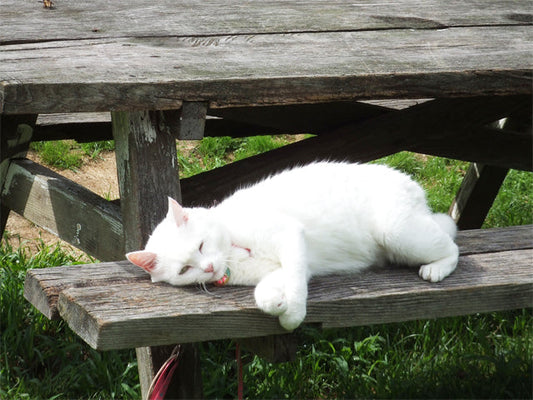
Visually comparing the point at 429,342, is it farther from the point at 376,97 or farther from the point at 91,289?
the point at 91,289

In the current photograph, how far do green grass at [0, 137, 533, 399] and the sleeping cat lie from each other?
2.09 ft

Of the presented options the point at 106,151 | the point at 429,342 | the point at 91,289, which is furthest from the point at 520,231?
the point at 106,151

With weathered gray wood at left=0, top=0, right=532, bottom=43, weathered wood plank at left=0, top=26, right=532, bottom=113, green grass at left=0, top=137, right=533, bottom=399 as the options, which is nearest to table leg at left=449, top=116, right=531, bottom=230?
green grass at left=0, top=137, right=533, bottom=399

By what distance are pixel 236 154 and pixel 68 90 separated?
308 centimetres

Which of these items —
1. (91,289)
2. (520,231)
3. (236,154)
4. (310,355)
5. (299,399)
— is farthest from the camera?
(236,154)

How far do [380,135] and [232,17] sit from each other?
Answer: 2.99ft

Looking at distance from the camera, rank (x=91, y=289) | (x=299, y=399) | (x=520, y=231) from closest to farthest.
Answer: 1. (x=91, y=289)
2. (x=520, y=231)
3. (x=299, y=399)

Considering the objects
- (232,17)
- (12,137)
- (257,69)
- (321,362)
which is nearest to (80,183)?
(12,137)

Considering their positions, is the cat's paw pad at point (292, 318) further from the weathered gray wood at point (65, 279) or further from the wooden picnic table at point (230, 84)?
the wooden picnic table at point (230, 84)

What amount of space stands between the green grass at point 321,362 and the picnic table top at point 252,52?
1.07m

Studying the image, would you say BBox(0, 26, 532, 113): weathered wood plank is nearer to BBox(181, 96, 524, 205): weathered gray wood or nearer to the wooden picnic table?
the wooden picnic table

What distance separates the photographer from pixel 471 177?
441cm

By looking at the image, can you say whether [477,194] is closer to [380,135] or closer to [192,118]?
[380,135]

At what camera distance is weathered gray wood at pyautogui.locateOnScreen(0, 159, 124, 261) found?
2715mm
